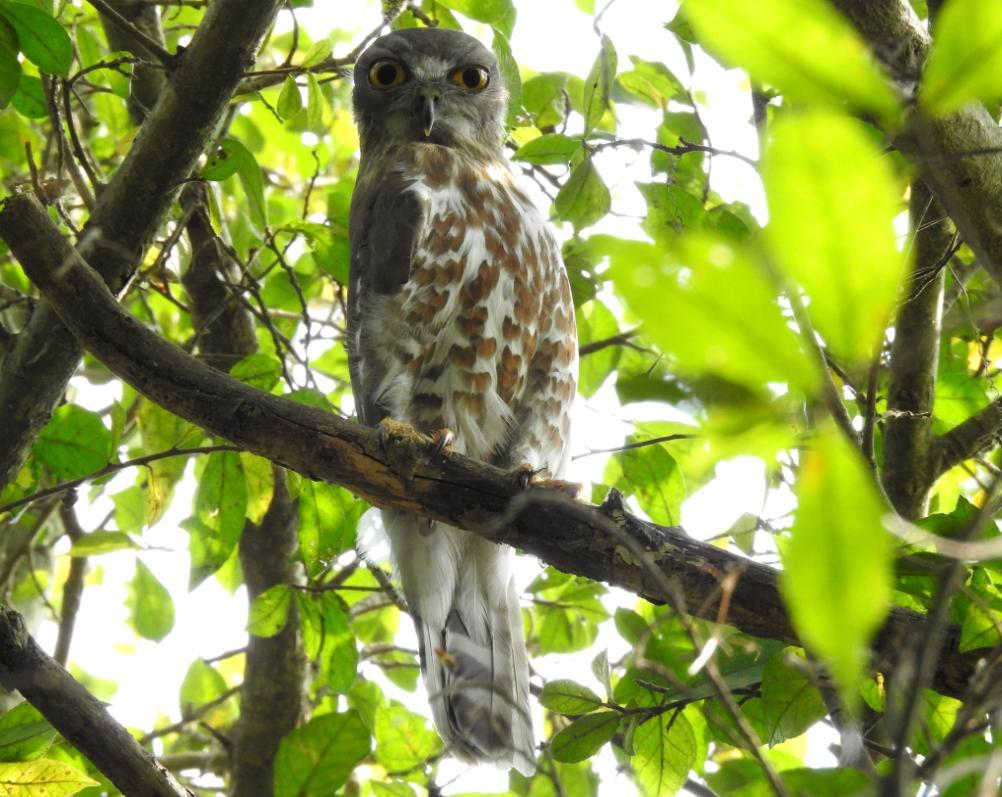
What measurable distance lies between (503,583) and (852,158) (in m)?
3.40

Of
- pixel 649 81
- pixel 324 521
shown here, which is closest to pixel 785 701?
pixel 324 521

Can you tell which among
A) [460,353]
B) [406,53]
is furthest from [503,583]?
[406,53]

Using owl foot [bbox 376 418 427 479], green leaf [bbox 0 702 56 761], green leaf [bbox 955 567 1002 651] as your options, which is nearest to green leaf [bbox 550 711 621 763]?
owl foot [bbox 376 418 427 479]

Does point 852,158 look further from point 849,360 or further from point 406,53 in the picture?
point 406,53

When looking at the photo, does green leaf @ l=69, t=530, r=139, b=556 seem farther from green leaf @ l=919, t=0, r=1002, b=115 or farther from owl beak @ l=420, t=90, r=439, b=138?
green leaf @ l=919, t=0, r=1002, b=115

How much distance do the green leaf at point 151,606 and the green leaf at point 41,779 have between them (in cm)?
146

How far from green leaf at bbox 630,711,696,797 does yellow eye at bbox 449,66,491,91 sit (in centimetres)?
322

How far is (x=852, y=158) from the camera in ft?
2.38

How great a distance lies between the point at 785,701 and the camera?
2.46 metres

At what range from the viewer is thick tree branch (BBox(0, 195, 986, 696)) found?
2.54 m

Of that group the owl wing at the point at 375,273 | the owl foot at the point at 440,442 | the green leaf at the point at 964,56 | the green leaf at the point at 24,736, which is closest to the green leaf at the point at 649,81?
the owl wing at the point at 375,273

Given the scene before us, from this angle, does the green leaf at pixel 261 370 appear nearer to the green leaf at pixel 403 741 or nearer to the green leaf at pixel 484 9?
the green leaf at pixel 403 741

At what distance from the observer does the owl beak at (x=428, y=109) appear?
4.52m

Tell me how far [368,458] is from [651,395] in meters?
1.57
